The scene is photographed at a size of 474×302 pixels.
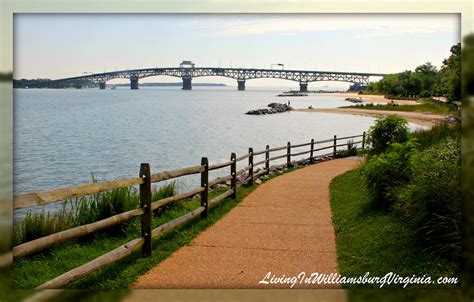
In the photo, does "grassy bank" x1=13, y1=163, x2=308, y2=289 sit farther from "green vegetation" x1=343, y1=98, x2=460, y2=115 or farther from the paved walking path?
"green vegetation" x1=343, y1=98, x2=460, y2=115

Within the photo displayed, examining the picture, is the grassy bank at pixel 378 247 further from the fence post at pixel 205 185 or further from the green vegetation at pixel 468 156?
the fence post at pixel 205 185

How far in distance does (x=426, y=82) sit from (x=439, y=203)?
15.6 feet

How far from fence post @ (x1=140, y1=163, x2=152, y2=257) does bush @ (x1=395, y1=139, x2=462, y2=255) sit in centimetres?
369

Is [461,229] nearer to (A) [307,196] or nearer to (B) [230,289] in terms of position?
(B) [230,289]

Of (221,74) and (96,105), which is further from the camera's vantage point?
(96,105)

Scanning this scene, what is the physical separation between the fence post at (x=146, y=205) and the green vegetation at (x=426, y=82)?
4.40m

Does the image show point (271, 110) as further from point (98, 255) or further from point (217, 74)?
point (98, 255)

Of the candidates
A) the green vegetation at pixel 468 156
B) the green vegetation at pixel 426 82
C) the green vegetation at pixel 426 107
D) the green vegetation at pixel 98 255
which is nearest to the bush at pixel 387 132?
the green vegetation at pixel 426 107

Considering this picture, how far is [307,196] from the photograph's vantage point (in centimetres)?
1331

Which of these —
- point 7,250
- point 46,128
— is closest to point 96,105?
point 46,128

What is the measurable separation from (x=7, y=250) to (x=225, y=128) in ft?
121

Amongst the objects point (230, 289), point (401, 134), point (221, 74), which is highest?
point (221, 74)

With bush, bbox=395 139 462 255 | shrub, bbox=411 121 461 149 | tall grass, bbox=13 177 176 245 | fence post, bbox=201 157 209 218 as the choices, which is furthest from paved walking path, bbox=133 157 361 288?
shrub, bbox=411 121 461 149

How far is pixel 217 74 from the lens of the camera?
33.3ft
